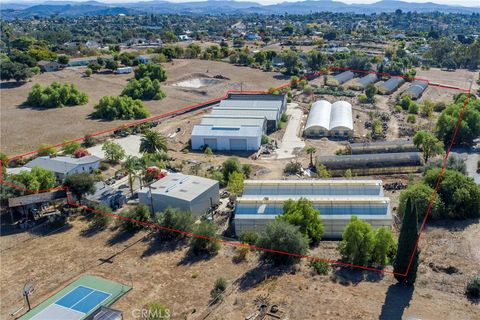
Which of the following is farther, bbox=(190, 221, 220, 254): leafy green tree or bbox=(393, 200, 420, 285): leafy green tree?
bbox=(190, 221, 220, 254): leafy green tree

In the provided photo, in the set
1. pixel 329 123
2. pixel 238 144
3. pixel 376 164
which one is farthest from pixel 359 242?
pixel 329 123

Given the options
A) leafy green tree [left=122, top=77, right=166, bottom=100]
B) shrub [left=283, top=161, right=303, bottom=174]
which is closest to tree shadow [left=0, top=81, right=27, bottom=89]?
leafy green tree [left=122, top=77, right=166, bottom=100]

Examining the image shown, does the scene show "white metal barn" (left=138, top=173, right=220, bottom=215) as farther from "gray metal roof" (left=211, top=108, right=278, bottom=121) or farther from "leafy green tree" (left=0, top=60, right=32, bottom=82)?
"leafy green tree" (left=0, top=60, right=32, bottom=82)

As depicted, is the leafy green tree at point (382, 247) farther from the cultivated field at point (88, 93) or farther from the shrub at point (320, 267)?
the cultivated field at point (88, 93)

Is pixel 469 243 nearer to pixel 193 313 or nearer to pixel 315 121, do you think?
pixel 193 313

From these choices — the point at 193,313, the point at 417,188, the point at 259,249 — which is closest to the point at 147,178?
the point at 259,249

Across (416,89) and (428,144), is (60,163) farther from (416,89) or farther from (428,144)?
(416,89)
